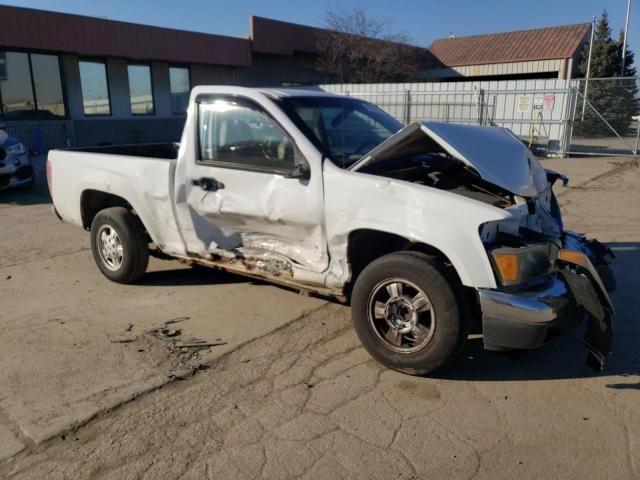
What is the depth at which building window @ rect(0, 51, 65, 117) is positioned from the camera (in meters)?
17.2

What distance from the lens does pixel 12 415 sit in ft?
10.0

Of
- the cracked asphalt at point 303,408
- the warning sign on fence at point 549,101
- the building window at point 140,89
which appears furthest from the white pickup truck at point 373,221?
the building window at point 140,89

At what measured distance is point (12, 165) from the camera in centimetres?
1041

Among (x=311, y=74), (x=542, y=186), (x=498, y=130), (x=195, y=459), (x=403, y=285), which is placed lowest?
(x=195, y=459)

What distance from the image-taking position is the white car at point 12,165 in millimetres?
10266

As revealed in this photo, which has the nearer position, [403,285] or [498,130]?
[403,285]

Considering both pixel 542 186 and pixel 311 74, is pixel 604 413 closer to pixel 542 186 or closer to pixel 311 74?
pixel 542 186

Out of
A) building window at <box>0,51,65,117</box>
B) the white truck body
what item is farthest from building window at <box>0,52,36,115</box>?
the white truck body

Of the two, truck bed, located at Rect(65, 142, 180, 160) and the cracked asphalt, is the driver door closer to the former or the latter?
the cracked asphalt

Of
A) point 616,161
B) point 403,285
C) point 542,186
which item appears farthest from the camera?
point 616,161

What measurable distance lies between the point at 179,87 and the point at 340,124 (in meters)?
21.0

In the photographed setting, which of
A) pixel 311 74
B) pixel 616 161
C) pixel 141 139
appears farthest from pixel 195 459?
pixel 311 74

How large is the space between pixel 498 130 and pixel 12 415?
13.2 feet

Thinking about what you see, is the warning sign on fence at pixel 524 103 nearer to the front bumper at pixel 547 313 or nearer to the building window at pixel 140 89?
the building window at pixel 140 89
